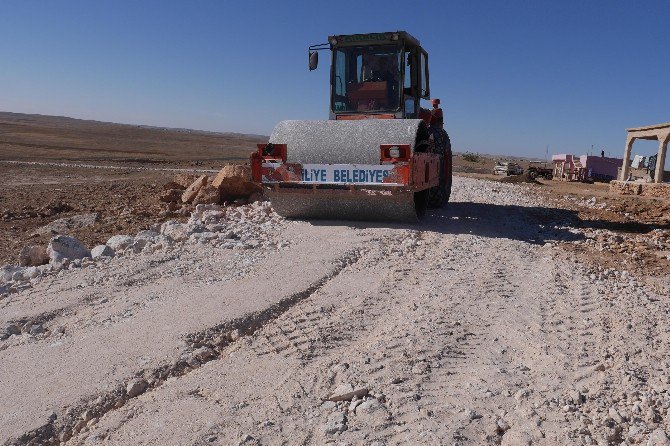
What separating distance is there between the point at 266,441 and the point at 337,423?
1.17 feet

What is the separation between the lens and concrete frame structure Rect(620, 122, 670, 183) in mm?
19562

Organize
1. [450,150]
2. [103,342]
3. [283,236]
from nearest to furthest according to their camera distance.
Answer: [103,342] → [283,236] → [450,150]

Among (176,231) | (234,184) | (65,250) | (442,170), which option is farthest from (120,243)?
(442,170)

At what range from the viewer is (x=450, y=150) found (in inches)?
446

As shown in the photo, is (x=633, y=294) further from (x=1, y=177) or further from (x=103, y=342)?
(x=1, y=177)

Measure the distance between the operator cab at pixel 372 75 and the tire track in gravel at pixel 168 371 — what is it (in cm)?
524

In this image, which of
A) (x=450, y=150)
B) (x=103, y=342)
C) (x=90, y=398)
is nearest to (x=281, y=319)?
(x=103, y=342)

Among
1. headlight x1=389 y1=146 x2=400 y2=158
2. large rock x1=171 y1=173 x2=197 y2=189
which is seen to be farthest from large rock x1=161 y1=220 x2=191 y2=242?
large rock x1=171 y1=173 x2=197 y2=189

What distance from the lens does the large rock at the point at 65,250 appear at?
6.05 m

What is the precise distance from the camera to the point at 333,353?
3695 mm

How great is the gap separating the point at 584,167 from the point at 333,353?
27.3 metres

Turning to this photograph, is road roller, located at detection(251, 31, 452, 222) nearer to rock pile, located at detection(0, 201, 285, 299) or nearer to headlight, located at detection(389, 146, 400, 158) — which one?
headlight, located at detection(389, 146, 400, 158)

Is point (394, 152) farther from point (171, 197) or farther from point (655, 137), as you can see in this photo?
point (655, 137)

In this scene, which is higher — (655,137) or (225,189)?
(655,137)
